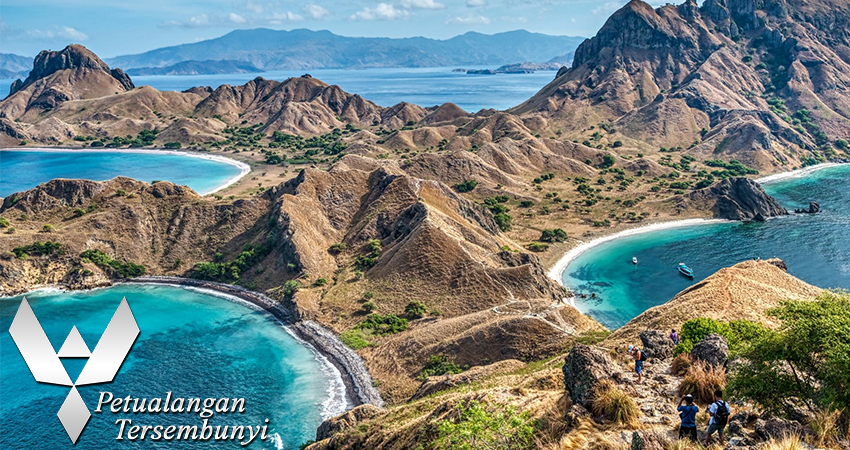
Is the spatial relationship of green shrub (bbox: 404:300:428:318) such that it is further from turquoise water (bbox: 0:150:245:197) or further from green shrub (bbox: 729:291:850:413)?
turquoise water (bbox: 0:150:245:197)

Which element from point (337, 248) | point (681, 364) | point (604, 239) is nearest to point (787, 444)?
point (681, 364)

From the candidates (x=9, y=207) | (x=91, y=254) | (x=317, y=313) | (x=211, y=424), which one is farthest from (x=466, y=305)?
(x=9, y=207)

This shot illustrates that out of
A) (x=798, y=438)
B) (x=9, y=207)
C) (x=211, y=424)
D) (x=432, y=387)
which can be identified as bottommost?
(x=211, y=424)

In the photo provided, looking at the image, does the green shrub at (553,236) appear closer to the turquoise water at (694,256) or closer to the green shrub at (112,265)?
the turquoise water at (694,256)

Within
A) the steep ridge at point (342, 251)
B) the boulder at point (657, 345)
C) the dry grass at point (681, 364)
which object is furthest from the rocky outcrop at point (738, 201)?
the dry grass at point (681, 364)

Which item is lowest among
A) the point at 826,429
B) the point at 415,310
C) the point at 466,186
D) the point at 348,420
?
the point at 415,310

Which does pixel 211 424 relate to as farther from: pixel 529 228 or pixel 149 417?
pixel 529 228

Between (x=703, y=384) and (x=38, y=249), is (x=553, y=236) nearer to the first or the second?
(x=703, y=384)
